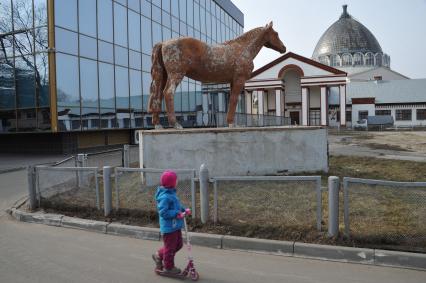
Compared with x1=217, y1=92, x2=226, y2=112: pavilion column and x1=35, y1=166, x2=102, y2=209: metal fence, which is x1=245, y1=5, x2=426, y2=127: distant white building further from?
x1=35, y1=166, x2=102, y2=209: metal fence

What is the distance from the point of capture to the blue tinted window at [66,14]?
20.6 meters

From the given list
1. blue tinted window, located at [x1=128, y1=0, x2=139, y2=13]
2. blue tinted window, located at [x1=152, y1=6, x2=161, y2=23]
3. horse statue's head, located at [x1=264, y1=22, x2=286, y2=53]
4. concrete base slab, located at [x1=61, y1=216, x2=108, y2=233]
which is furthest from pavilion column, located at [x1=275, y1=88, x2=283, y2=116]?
concrete base slab, located at [x1=61, y1=216, x2=108, y2=233]

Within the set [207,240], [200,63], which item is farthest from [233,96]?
[207,240]

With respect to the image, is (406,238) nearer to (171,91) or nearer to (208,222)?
(208,222)

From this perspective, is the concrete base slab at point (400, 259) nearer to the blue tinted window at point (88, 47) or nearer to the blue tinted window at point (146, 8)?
the blue tinted window at point (88, 47)

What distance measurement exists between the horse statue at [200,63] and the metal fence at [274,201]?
4.08 m

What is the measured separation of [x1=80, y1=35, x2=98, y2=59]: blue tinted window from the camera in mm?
22188

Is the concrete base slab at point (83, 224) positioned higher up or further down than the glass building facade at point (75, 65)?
further down

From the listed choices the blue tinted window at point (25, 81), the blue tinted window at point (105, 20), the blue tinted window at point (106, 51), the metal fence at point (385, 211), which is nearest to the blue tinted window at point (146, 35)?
the blue tinted window at point (105, 20)

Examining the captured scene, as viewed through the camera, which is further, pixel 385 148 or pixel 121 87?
pixel 121 87

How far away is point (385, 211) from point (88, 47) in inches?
802

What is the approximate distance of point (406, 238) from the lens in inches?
219

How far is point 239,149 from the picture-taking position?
10.1 meters

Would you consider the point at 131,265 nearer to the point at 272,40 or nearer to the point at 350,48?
the point at 272,40
